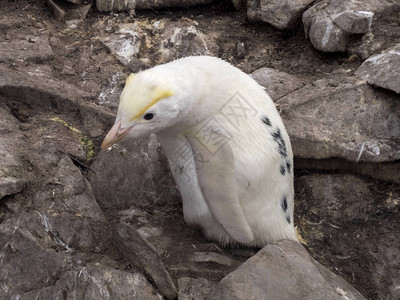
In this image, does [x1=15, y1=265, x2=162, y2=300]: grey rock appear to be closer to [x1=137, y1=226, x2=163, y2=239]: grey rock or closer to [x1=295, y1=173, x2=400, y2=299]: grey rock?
[x1=137, y1=226, x2=163, y2=239]: grey rock

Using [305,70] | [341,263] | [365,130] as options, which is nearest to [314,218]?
[341,263]

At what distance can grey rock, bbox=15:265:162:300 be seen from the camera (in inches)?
80.8

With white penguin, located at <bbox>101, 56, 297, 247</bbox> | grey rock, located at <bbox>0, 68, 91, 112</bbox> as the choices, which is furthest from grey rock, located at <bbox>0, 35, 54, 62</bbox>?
white penguin, located at <bbox>101, 56, 297, 247</bbox>

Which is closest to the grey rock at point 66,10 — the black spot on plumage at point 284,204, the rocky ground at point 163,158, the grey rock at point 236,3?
the rocky ground at point 163,158

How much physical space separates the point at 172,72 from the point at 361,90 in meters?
1.46

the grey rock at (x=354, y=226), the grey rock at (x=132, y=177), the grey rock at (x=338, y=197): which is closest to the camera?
the grey rock at (x=354, y=226)

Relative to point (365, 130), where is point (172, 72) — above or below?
above

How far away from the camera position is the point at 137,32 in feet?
12.4

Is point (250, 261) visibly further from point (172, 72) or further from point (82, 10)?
point (82, 10)

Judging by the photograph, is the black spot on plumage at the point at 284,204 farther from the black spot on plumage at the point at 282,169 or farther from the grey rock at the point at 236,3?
the grey rock at the point at 236,3

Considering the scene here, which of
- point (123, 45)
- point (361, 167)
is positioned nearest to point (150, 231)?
point (361, 167)

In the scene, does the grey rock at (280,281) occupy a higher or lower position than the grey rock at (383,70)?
lower

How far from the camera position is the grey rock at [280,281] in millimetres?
2072

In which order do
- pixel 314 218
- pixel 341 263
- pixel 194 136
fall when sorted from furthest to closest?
pixel 314 218 → pixel 341 263 → pixel 194 136
